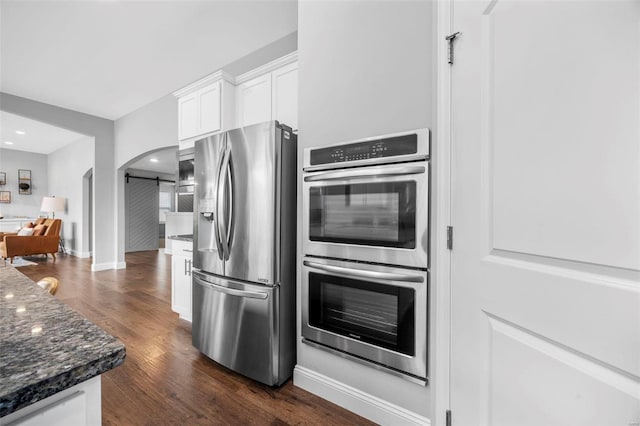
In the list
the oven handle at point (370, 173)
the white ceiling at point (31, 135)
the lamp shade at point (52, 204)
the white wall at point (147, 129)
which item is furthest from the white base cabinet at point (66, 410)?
the lamp shade at point (52, 204)

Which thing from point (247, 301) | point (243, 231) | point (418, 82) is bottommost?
point (247, 301)

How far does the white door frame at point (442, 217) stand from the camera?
124 centimetres

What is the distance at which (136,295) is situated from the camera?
13.2ft

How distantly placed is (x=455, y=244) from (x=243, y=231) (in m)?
1.39

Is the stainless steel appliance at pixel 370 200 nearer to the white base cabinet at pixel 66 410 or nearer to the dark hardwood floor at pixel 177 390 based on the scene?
the dark hardwood floor at pixel 177 390

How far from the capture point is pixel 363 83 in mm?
1688

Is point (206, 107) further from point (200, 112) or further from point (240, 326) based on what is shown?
point (240, 326)

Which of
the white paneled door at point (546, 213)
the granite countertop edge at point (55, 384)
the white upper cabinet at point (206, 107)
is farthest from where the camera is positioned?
the white upper cabinet at point (206, 107)

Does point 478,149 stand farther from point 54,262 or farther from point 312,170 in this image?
point 54,262

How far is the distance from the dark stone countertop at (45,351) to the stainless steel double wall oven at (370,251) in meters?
1.25

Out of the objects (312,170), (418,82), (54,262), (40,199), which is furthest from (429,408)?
(40,199)

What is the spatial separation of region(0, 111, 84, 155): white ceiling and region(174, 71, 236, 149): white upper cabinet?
4374 millimetres

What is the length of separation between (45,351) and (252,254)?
4.77ft

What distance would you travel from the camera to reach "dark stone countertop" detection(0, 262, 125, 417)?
423mm
